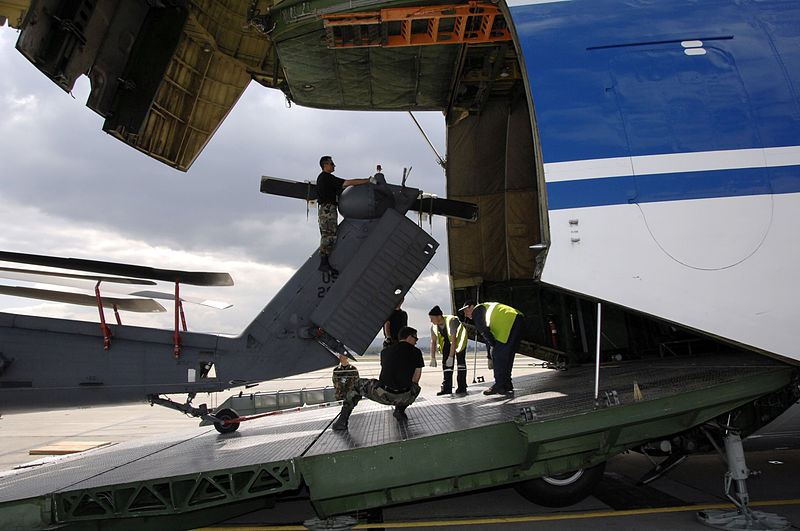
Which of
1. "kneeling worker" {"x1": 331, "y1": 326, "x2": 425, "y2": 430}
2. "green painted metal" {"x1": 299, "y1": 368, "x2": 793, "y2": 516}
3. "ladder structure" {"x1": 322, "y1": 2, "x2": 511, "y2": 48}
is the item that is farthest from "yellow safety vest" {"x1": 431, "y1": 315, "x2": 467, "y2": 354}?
"ladder structure" {"x1": 322, "y1": 2, "x2": 511, "y2": 48}

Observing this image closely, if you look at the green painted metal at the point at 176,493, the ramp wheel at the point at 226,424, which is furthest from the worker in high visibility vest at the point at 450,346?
the green painted metal at the point at 176,493

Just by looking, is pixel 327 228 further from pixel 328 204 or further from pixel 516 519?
pixel 516 519

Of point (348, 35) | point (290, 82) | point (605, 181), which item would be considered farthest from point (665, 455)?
point (290, 82)

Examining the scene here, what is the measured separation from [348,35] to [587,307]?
16.8ft

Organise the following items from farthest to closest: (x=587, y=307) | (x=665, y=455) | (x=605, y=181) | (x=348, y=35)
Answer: (x=587, y=307) < (x=348, y=35) < (x=665, y=455) < (x=605, y=181)

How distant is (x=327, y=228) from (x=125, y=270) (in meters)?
2.05

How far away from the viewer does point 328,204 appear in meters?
5.66

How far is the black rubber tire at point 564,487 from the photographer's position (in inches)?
166

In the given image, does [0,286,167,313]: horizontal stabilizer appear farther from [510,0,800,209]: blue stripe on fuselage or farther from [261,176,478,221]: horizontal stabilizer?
[510,0,800,209]: blue stripe on fuselage

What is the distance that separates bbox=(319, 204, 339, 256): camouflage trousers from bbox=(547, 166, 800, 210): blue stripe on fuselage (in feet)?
8.33

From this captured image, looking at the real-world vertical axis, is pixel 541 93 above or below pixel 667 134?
above

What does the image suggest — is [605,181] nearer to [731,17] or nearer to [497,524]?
[731,17]

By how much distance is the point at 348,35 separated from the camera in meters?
5.29

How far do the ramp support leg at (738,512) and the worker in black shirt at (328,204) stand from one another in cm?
400
